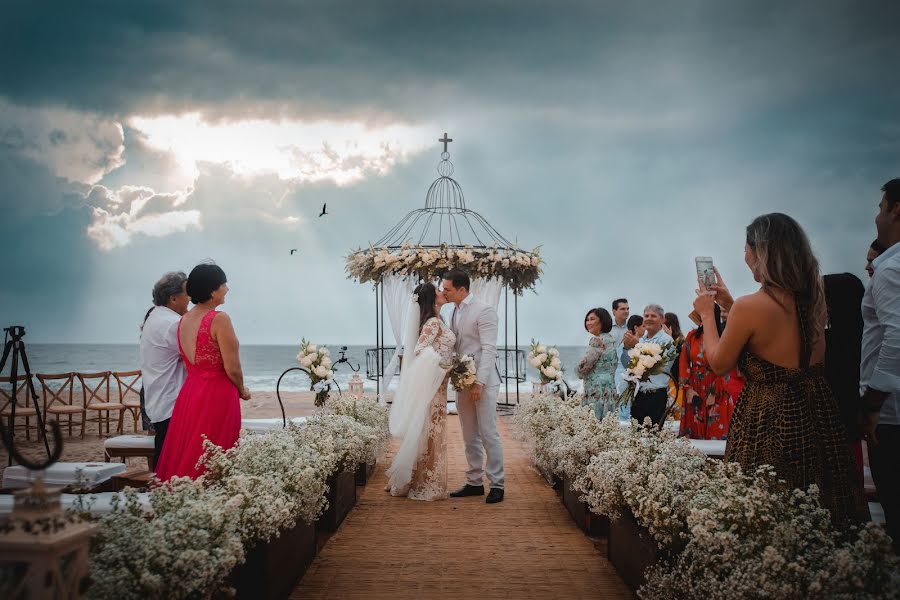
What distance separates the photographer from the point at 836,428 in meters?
2.41

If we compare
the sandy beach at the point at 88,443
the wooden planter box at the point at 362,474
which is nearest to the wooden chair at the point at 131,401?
the sandy beach at the point at 88,443

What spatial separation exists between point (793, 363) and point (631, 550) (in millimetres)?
1499

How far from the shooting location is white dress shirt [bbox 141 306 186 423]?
4047 mm

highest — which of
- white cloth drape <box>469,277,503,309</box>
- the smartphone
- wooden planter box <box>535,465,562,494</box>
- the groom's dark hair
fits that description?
white cloth drape <box>469,277,503,309</box>

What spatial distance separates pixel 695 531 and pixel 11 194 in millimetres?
33877

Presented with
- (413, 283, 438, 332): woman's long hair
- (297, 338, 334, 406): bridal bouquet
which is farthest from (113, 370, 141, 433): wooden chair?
(413, 283, 438, 332): woman's long hair

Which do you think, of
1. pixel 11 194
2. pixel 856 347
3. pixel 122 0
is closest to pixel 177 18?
pixel 122 0

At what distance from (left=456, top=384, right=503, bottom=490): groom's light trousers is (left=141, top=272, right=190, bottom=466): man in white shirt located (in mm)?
2543

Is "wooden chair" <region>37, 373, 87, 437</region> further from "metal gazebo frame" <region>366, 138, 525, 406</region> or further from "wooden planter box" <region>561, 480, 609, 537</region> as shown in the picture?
"wooden planter box" <region>561, 480, 609, 537</region>

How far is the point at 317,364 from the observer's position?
18.7ft

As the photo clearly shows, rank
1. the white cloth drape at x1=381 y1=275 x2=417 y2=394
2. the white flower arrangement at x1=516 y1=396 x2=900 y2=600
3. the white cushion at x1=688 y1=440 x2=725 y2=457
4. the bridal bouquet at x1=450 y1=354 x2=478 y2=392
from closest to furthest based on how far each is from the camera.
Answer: the white flower arrangement at x1=516 y1=396 x2=900 y2=600 → the white cushion at x1=688 y1=440 x2=725 y2=457 → the bridal bouquet at x1=450 y1=354 x2=478 y2=392 → the white cloth drape at x1=381 y1=275 x2=417 y2=394

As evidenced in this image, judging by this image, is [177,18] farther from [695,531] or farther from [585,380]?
[695,531]

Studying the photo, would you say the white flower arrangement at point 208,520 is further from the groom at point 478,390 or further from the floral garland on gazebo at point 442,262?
the floral garland on gazebo at point 442,262

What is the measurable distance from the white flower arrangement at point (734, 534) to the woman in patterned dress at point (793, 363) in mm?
128
